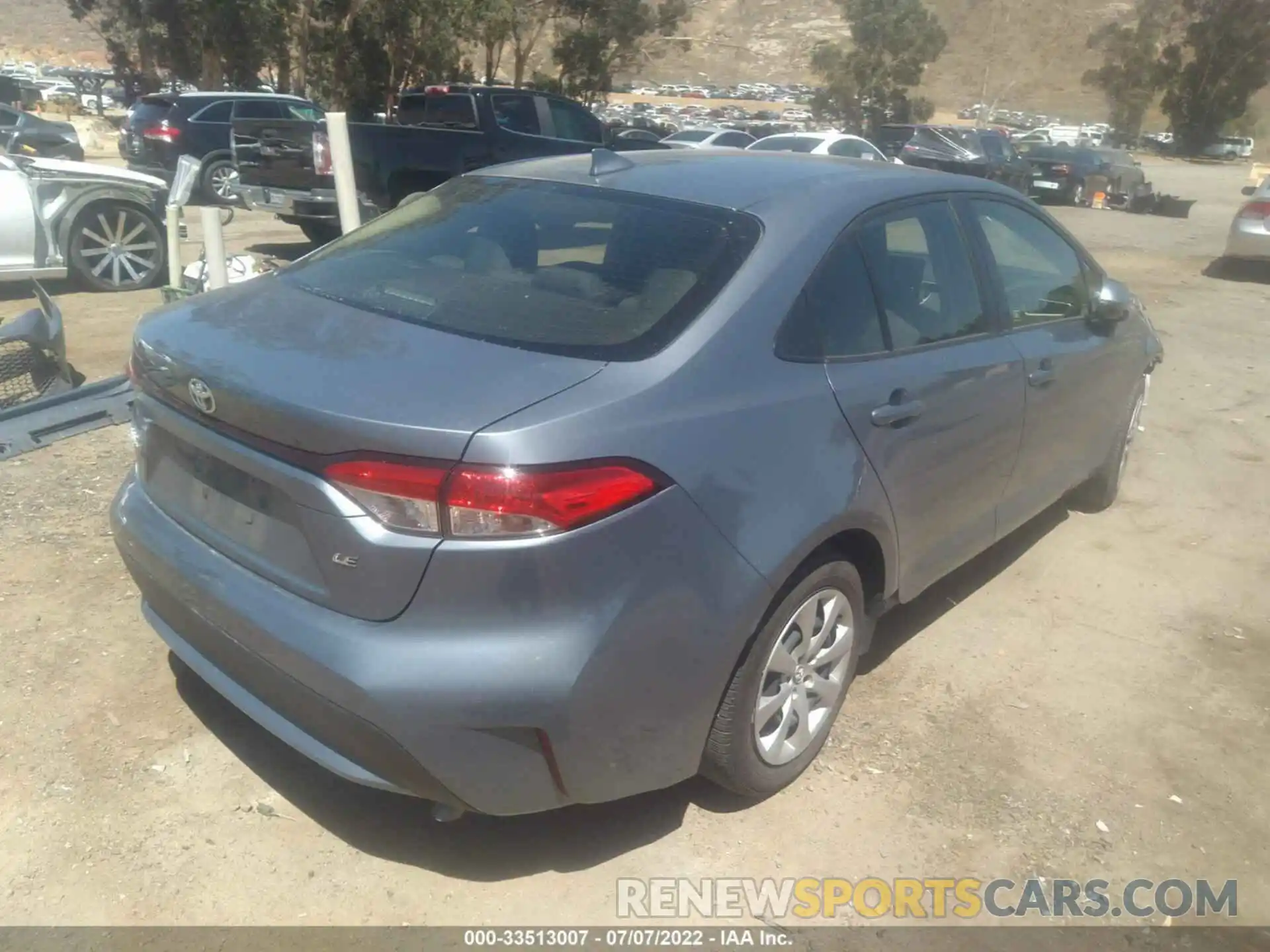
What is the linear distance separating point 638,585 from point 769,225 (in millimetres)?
1185

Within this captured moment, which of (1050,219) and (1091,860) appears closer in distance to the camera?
(1091,860)

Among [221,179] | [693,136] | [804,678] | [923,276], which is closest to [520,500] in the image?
[804,678]

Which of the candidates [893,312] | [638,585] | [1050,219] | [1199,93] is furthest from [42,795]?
[1199,93]

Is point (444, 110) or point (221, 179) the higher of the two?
point (444, 110)

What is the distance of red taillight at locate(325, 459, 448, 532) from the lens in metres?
2.32

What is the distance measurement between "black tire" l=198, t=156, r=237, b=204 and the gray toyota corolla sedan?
528 inches

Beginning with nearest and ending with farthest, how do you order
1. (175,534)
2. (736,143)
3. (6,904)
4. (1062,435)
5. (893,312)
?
(6,904) → (175,534) → (893,312) → (1062,435) → (736,143)

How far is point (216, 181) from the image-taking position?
15.9 meters

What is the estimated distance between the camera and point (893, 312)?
3393mm

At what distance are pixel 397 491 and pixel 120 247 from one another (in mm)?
8198

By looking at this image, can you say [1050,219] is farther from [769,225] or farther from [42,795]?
[42,795]

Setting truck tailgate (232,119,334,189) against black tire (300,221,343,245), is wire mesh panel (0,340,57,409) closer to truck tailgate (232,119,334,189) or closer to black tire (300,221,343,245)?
truck tailgate (232,119,334,189)

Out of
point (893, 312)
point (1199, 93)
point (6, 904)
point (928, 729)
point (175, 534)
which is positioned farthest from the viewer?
point (1199, 93)

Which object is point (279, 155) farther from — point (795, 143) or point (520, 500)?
point (795, 143)
